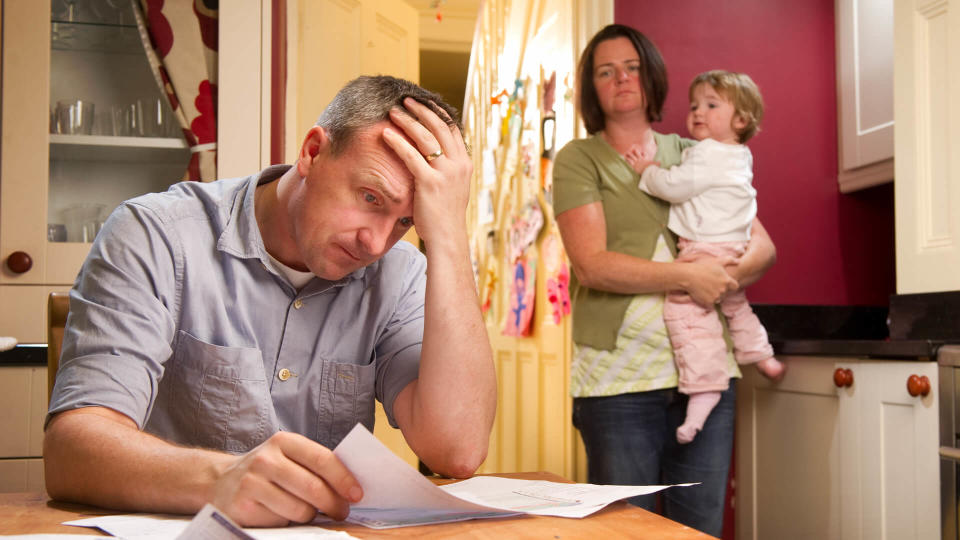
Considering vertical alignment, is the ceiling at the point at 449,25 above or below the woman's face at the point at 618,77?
above

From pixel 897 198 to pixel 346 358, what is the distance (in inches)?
64.9

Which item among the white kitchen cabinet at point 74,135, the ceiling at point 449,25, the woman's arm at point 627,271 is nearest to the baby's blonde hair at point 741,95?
the woman's arm at point 627,271

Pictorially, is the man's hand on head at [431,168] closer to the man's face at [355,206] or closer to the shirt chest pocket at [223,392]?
the man's face at [355,206]

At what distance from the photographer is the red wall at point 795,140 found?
9.61 feet

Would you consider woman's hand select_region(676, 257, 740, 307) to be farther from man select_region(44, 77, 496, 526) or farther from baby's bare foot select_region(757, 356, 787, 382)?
man select_region(44, 77, 496, 526)

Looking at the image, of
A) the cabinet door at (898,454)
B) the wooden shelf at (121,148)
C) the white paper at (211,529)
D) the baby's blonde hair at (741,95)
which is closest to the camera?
the white paper at (211,529)

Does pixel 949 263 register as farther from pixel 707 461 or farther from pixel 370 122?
pixel 370 122

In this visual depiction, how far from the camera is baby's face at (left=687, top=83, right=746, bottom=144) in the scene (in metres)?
2.34

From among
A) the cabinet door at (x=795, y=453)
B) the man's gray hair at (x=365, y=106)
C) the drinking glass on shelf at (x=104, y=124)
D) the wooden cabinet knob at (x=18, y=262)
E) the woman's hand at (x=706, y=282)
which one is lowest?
the cabinet door at (x=795, y=453)

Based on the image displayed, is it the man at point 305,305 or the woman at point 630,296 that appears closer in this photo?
the man at point 305,305

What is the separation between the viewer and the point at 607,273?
81.4 inches

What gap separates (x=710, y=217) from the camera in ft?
7.14

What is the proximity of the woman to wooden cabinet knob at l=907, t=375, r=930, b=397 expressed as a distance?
1.29 feet

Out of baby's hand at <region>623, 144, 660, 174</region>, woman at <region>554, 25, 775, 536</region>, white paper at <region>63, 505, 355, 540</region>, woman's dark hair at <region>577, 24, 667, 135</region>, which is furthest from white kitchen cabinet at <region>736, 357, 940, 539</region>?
white paper at <region>63, 505, 355, 540</region>
